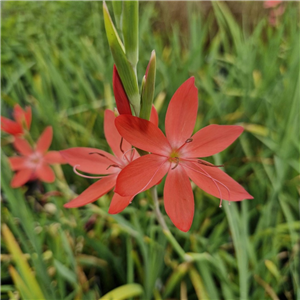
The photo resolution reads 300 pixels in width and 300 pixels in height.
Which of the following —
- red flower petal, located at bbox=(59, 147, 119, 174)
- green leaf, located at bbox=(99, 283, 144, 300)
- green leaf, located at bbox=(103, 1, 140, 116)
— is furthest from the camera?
green leaf, located at bbox=(99, 283, 144, 300)

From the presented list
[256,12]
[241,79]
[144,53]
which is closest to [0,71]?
[144,53]

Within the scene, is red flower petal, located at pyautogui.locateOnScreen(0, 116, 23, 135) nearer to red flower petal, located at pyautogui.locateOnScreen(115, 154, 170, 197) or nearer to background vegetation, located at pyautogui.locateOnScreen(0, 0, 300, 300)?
background vegetation, located at pyautogui.locateOnScreen(0, 0, 300, 300)

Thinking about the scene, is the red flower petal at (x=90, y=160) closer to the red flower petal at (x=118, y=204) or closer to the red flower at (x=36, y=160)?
the red flower petal at (x=118, y=204)

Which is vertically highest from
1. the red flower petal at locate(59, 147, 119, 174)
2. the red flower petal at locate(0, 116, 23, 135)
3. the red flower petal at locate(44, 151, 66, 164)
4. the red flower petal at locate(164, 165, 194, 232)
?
the red flower petal at locate(0, 116, 23, 135)

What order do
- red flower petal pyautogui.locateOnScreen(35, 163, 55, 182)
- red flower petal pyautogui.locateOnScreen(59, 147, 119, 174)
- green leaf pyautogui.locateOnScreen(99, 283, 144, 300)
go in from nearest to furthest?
red flower petal pyautogui.locateOnScreen(59, 147, 119, 174) < green leaf pyautogui.locateOnScreen(99, 283, 144, 300) < red flower petal pyautogui.locateOnScreen(35, 163, 55, 182)

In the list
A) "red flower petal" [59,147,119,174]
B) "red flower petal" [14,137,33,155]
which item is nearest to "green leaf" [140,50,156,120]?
"red flower petal" [59,147,119,174]

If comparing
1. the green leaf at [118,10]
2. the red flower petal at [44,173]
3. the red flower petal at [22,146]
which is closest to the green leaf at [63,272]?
the red flower petal at [44,173]

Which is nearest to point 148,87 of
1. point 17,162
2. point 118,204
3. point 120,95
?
point 120,95
